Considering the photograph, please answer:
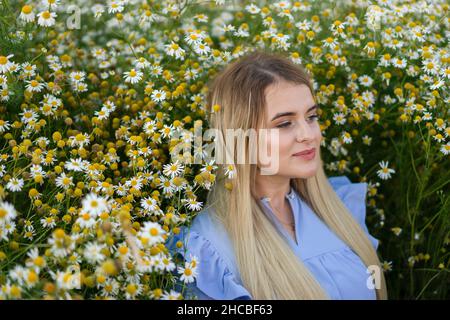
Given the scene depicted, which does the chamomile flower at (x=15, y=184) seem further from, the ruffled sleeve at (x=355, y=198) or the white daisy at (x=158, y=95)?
the ruffled sleeve at (x=355, y=198)

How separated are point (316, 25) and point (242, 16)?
378 millimetres

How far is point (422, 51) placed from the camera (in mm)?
2406

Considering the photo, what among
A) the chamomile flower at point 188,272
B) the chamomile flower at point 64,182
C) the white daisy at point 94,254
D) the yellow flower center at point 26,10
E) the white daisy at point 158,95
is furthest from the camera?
the white daisy at point 158,95

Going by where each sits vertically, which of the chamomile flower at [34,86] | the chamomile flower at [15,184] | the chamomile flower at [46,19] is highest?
the chamomile flower at [46,19]

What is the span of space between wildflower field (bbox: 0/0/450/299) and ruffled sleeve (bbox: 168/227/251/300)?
0.17ft

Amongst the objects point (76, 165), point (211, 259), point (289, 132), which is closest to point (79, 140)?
point (76, 165)

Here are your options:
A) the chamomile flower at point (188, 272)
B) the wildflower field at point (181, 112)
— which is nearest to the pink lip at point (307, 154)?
the wildflower field at point (181, 112)

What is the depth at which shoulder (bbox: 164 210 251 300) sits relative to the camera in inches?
70.9

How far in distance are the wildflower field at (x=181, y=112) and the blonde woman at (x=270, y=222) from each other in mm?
113

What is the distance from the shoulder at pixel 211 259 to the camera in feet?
5.91

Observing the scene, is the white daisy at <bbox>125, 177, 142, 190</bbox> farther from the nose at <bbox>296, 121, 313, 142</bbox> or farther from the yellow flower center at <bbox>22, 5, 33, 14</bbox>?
the yellow flower center at <bbox>22, 5, 33, 14</bbox>

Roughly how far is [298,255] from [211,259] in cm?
34

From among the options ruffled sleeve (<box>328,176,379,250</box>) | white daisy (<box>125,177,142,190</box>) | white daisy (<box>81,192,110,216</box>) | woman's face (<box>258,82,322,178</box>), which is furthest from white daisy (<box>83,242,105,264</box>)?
ruffled sleeve (<box>328,176,379,250</box>)
